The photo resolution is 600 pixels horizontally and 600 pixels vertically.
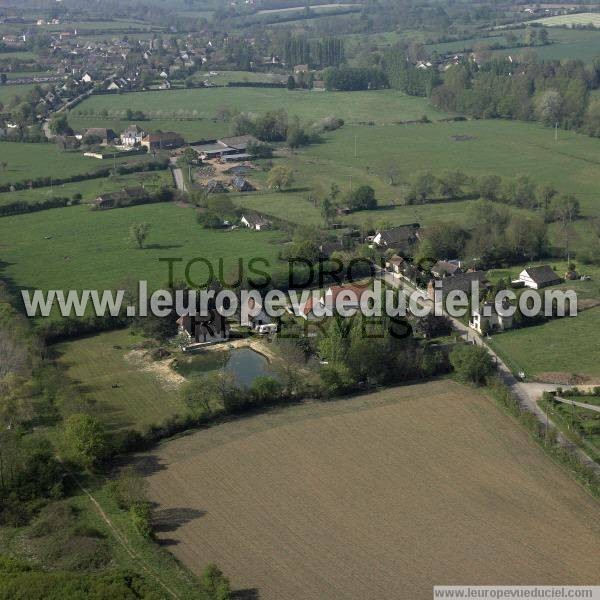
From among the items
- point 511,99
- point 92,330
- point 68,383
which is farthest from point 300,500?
point 511,99

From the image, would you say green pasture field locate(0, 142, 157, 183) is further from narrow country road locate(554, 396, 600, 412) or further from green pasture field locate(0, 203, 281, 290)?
narrow country road locate(554, 396, 600, 412)

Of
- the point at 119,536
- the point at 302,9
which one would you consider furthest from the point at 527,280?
the point at 302,9

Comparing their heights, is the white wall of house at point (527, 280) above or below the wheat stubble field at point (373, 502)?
above

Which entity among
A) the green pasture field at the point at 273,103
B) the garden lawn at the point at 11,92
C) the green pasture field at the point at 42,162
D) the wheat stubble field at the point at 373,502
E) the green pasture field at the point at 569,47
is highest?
the green pasture field at the point at 569,47

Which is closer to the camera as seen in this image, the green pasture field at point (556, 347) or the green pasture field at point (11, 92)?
the green pasture field at point (556, 347)

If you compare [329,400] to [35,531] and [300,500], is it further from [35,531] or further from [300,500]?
[35,531]

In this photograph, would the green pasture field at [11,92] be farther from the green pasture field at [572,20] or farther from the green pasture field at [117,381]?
the green pasture field at [572,20]

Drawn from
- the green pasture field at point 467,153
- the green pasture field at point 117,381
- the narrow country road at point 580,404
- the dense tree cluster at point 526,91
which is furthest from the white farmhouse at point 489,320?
the dense tree cluster at point 526,91
